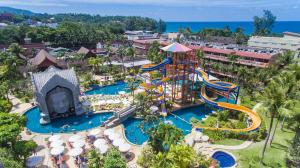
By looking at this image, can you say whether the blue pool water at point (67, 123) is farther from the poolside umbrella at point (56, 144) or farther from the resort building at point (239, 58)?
the resort building at point (239, 58)

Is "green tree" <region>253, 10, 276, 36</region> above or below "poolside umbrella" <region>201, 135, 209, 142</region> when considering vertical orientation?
above

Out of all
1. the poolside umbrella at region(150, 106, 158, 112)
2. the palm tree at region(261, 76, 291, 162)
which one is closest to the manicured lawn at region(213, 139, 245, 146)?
the palm tree at region(261, 76, 291, 162)

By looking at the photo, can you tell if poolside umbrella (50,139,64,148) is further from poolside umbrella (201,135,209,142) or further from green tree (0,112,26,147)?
poolside umbrella (201,135,209,142)

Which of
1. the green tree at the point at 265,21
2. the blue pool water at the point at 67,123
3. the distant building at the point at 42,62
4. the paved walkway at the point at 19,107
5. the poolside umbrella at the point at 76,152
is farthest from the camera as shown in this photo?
the green tree at the point at 265,21

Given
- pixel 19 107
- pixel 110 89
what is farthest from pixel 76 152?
pixel 110 89

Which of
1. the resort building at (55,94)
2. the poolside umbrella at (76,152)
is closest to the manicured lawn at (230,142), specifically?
the poolside umbrella at (76,152)

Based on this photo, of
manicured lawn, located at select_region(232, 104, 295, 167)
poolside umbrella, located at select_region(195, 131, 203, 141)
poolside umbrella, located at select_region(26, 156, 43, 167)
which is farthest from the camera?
poolside umbrella, located at select_region(195, 131, 203, 141)

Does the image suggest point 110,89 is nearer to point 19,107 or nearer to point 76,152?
point 19,107
